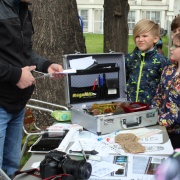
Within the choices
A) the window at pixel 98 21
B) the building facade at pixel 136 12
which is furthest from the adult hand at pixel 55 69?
the window at pixel 98 21

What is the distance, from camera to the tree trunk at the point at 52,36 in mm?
4586

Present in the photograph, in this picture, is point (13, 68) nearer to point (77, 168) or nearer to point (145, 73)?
point (77, 168)

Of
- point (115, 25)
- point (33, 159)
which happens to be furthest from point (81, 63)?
point (115, 25)

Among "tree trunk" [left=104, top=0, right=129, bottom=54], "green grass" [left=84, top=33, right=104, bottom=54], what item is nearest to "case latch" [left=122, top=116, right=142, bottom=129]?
"tree trunk" [left=104, top=0, right=129, bottom=54]

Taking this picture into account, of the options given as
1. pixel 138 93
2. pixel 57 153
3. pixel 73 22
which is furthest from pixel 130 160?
pixel 73 22

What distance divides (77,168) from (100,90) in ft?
4.64

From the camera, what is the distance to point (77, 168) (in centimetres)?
172

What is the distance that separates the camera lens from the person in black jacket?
2.13 ft

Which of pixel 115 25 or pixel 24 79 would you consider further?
pixel 115 25

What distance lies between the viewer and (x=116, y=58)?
3.20m

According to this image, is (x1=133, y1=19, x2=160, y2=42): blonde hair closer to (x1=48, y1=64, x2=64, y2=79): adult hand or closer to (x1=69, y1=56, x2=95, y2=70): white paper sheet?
(x1=69, y1=56, x2=95, y2=70): white paper sheet

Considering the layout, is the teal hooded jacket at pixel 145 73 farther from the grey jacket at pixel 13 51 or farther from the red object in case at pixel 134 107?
the grey jacket at pixel 13 51

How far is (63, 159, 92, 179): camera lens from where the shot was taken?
1.73m

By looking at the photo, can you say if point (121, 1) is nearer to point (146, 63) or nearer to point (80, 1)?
point (146, 63)
